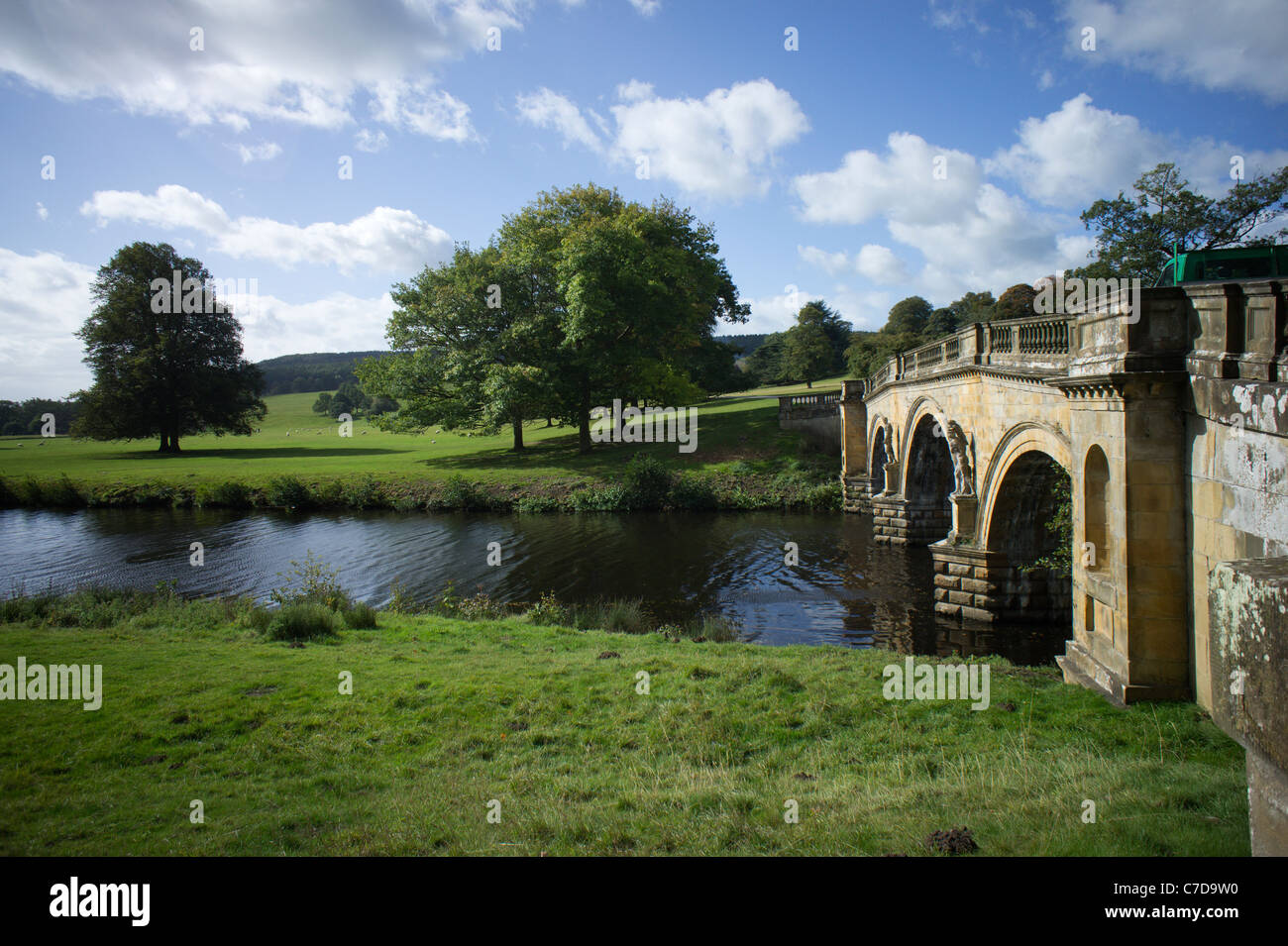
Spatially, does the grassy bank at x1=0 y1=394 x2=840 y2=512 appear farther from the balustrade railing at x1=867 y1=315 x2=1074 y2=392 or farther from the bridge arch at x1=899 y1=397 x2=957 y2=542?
the balustrade railing at x1=867 y1=315 x2=1074 y2=392

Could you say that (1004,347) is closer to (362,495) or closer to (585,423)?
(585,423)

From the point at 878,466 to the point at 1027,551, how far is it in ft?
55.3

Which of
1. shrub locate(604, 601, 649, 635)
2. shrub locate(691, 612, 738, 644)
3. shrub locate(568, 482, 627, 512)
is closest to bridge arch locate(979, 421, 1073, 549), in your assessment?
shrub locate(691, 612, 738, 644)

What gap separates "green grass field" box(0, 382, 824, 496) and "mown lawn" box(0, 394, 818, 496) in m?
0.06

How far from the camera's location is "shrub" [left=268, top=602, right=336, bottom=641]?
13.9 m

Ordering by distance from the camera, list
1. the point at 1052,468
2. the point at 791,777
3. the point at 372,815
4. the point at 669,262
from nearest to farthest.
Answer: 1. the point at 372,815
2. the point at 791,777
3. the point at 1052,468
4. the point at 669,262

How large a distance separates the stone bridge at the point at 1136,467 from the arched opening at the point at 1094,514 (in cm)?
2

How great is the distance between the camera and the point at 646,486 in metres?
37.7

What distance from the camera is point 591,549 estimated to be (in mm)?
28047

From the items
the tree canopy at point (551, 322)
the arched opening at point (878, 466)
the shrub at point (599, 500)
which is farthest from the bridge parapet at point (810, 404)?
the shrub at point (599, 500)

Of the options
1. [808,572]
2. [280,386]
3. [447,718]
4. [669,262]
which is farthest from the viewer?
[280,386]

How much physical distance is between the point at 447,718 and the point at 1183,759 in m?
8.50

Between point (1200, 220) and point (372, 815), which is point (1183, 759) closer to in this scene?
point (372, 815)

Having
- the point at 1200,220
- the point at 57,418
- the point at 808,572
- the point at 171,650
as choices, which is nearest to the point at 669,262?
the point at 808,572
